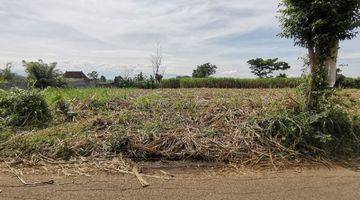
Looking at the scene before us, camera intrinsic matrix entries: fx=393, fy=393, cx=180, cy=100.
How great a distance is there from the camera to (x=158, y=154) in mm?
5285

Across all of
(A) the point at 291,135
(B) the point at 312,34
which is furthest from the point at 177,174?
(B) the point at 312,34

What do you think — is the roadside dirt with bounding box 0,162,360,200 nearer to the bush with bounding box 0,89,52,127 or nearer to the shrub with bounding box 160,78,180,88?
the bush with bounding box 0,89,52,127

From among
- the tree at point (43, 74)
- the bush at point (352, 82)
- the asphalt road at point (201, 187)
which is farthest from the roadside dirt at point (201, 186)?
the bush at point (352, 82)

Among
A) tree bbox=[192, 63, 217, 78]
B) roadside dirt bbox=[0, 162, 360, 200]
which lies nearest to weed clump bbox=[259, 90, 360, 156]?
roadside dirt bbox=[0, 162, 360, 200]

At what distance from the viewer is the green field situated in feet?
17.3

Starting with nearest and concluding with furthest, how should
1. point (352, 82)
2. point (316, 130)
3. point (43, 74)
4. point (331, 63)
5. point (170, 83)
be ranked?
point (316, 130), point (331, 63), point (43, 74), point (170, 83), point (352, 82)

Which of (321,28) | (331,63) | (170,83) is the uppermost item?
(321,28)

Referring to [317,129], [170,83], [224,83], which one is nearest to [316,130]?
[317,129]

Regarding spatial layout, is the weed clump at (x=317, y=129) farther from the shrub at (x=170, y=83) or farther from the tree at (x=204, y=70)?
the tree at (x=204, y=70)

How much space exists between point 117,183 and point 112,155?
94 centimetres

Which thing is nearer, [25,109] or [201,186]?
[201,186]

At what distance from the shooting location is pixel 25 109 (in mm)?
6832

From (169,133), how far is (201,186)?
1.61 meters

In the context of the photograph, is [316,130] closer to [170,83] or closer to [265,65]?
[170,83]
